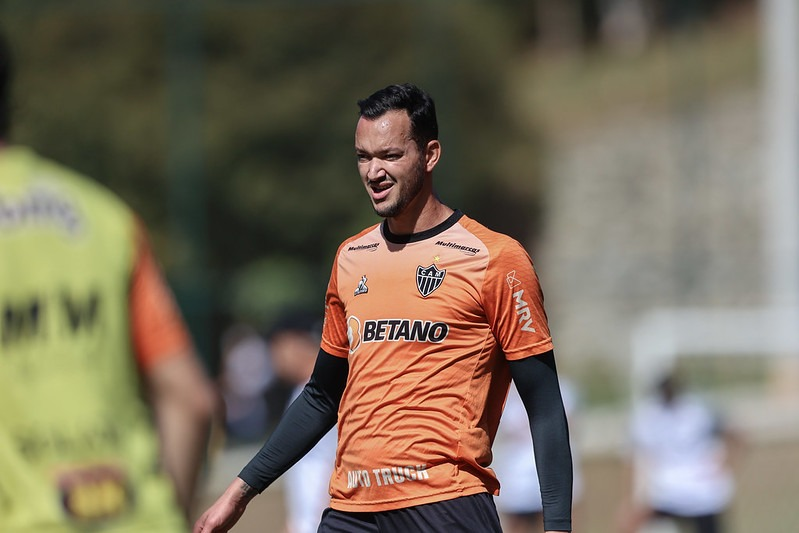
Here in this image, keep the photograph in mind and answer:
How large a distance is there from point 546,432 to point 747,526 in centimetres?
933

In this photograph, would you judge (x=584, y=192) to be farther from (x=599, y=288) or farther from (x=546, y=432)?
(x=546, y=432)

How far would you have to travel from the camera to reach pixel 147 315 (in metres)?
3.07

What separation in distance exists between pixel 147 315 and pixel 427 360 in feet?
4.95

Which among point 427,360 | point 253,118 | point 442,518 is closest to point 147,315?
point 427,360

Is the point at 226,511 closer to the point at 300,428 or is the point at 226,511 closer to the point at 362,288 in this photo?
the point at 300,428

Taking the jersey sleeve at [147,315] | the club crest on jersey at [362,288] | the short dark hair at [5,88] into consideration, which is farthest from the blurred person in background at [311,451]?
the short dark hair at [5,88]

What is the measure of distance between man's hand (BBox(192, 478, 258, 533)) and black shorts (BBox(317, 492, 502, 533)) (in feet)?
1.36

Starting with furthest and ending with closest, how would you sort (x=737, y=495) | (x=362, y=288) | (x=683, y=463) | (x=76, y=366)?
(x=737, y=495) < (x=683, y=463) < (x=362, y=288) < (x=76, y=366)

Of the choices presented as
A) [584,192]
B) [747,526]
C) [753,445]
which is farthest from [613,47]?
[747,526]

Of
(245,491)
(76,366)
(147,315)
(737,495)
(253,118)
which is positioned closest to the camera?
(76,366)

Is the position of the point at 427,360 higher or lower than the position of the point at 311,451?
higher

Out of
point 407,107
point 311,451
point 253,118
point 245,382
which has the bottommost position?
point 245,382

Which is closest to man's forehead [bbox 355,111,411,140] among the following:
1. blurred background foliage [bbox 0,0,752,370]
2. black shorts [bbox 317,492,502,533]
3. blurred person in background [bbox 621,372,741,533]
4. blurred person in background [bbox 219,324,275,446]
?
black shorts [bbox 317,492,502,533]

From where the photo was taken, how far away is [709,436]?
1098 cm
